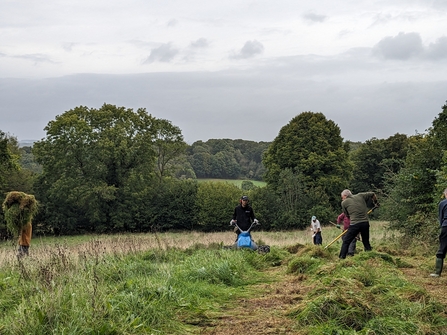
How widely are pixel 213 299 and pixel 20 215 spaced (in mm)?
5614

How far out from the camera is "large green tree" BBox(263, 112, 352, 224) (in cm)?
4156

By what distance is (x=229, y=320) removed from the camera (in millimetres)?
6266

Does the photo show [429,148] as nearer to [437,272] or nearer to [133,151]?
[437,272]

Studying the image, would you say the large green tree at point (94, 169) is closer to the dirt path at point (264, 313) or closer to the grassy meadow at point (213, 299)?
the grassy meadow at point (213, 299)

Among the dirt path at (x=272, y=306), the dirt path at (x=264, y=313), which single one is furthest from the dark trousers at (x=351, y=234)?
the dirt path at (x=264, y=313)

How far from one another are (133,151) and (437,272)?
3496cm

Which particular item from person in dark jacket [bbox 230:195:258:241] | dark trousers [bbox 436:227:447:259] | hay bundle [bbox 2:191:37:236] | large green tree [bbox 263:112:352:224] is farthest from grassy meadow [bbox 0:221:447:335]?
large green tree [bbox 263:112:352:224]

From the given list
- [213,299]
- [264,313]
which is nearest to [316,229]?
[213,299]

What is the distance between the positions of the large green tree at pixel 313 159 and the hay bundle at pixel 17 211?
31.5m

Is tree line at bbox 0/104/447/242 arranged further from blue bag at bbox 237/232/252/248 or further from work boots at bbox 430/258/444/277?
work boots at bbox 430/258/444/277

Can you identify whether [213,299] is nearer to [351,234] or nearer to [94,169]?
[351,234]

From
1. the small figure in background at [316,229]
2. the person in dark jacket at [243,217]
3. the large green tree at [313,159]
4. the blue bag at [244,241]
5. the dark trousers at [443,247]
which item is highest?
the large green tree at [313,159]

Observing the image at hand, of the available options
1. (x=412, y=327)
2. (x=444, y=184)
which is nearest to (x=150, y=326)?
(x=412, y=327)

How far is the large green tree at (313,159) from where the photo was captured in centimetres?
4156
